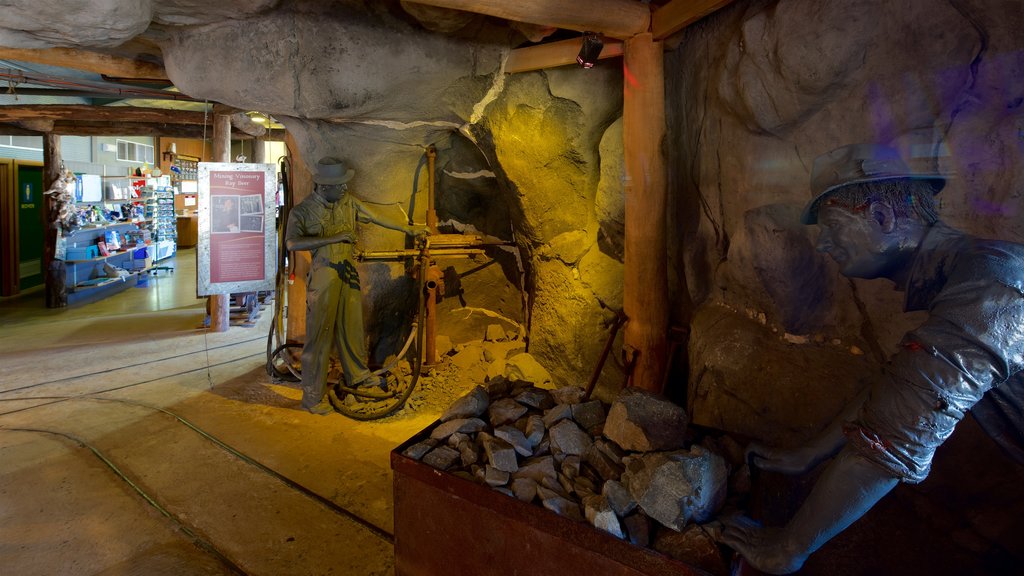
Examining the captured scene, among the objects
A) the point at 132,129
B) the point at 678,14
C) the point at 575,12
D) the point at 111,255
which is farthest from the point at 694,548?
the point at 111,255

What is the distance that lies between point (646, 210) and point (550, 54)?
1.36 m

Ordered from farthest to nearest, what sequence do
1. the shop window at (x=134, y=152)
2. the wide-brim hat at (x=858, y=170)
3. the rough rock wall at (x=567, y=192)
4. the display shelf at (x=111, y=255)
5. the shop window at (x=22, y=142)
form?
the shop window at (x=134, y=152) → the shop window at (x=22, y=142) → the display shelf at (x=111, y=255) → the rough rock wall at (x=567, y=192) → the wide-brim hat at (x=858, y=170)

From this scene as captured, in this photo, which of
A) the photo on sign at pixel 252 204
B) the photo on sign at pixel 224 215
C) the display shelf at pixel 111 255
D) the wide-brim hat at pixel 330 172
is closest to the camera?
the wide-brim hat at pixel 330 172

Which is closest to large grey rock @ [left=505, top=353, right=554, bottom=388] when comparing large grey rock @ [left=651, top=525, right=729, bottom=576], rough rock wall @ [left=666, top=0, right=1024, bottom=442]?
rough rock wall @ [left=666, top=0, right=1024, bottom=442]

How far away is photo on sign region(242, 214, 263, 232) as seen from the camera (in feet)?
19.1

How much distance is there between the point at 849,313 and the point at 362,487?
10.0ft

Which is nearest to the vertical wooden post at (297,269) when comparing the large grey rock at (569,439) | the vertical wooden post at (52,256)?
the large grey rock at (569,439)

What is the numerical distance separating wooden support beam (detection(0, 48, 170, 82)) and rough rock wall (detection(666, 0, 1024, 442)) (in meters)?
4.94

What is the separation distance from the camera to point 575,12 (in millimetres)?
3105

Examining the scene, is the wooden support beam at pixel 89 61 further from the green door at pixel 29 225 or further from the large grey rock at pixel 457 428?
the green door at pixel 29 225

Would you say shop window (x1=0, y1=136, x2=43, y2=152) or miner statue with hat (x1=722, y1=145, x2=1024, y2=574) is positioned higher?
shop window (x1=0, y1=136, x2=43, y2=152)

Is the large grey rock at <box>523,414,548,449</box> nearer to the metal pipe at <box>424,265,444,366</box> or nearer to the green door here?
the metal pipe at <box>424,265,444,366</box>

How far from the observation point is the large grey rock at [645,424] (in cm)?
208

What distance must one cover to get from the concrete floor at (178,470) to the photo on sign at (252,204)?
1707 mm
